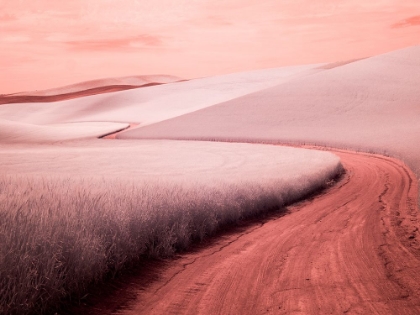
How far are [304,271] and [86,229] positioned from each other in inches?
131

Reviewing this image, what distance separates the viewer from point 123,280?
20.7 ft

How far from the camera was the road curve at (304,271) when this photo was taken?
5.34m

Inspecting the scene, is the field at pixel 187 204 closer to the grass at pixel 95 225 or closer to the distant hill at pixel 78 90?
the grass at pixel 95 225

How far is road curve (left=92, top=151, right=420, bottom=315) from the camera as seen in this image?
17.5 ft

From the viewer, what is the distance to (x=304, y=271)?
657 centimetres

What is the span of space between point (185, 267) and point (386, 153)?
2333 centimetres

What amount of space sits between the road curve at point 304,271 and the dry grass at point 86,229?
0.66m

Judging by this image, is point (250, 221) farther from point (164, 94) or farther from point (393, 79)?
point (164, 94)

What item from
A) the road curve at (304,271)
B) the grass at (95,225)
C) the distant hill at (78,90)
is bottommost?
the road curve at (304,271)

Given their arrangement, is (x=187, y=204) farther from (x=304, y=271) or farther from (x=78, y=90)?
(x=78, y=90)

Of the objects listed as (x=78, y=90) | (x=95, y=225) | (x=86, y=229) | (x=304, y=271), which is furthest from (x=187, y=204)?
(x=78, y=90)

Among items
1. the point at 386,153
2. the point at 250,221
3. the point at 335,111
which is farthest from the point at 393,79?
the point at 250,221

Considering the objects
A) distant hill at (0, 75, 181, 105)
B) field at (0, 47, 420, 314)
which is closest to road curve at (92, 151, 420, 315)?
field at (0, 47, 420, 314)

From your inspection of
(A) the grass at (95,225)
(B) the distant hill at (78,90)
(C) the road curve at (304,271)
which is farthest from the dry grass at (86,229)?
(B) the distant hill at (78,90)
